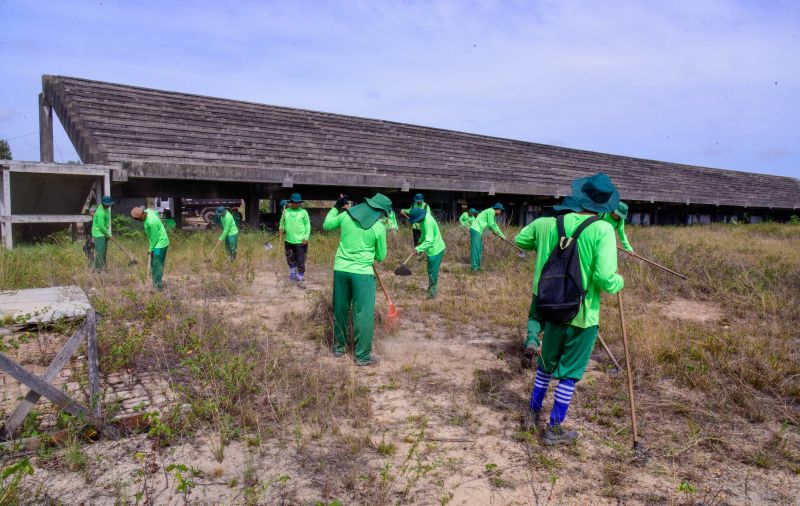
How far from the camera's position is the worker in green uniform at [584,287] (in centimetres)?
350

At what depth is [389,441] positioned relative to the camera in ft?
12.0

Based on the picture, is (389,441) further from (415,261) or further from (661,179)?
(661,179)

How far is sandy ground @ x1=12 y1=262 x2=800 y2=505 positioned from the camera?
3008 millimetres

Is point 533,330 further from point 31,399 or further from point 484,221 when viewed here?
point 484,221

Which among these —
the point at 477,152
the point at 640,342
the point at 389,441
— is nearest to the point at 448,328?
the point at 640,342

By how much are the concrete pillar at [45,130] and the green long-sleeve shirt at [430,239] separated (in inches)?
417

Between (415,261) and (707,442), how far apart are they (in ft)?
26.3

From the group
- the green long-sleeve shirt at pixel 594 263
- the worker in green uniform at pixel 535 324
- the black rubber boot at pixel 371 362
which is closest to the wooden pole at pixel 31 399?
the black rubber boot at pixel 371 362

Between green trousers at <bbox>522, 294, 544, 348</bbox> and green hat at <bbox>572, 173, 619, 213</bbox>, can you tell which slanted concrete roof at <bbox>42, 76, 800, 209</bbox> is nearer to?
green trousers at <bbox>522, 294, 544, 348</bbox>

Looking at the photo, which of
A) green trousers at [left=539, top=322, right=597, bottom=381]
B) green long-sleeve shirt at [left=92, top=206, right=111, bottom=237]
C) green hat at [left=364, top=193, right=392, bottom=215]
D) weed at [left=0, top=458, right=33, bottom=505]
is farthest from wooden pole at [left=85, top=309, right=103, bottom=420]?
green long-sleeve shirt at [left=92, top=206, right=111, bottom=237]

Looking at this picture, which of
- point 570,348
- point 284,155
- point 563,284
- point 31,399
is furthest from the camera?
point 284,155

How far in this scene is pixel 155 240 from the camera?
8.04 m

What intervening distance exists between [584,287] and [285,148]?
1221cm

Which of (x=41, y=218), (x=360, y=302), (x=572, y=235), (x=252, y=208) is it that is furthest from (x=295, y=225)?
(x=252, y=208)
